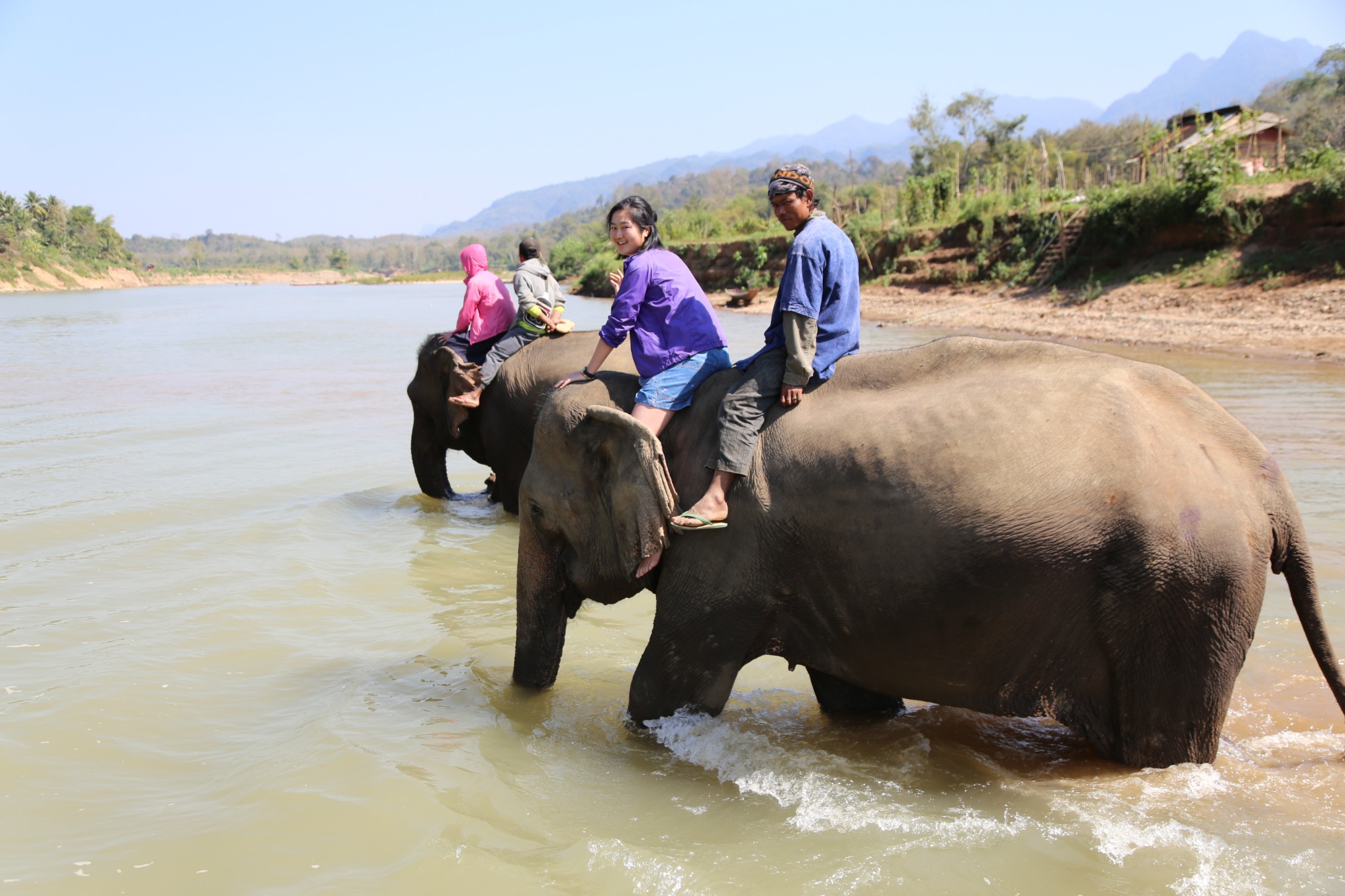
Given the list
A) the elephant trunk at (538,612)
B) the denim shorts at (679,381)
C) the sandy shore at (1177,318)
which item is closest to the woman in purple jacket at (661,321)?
the denim shorts at (679,381)

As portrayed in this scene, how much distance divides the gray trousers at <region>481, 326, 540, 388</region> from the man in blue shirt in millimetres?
4114

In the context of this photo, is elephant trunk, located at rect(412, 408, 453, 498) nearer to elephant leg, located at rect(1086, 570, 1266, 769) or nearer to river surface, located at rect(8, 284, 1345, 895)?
river surface, located at rect(8, 284, 1345, 895)

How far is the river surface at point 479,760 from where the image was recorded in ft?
10.3

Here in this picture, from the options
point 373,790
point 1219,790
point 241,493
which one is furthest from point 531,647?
point 241,493

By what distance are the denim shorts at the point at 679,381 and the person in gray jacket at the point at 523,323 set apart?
11.3 feet

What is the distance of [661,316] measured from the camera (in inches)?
160

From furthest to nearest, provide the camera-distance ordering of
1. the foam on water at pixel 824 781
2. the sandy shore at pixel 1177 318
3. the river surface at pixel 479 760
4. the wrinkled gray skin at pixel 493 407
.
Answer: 1. the sandy shore at pixel 1177 318
2. the wrinkled gray skin at pixel 493 407
3. the foam on water at pixel 824 781
4. the river surface at pixel 479 760

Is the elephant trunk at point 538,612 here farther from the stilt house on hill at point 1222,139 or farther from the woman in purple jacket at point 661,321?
the stilt house on hill at point 1222,139

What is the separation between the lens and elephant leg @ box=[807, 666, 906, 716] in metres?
4.16

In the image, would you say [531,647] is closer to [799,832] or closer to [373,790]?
[373,790]

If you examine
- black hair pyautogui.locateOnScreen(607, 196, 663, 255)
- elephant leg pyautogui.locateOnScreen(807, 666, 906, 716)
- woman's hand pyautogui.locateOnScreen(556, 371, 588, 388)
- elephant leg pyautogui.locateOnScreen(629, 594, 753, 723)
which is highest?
black hair pyautogui.locateOnScreen(607, 196, 663, 255)

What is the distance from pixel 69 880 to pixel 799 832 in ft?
7.65

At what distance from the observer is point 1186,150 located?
2244 centimetres

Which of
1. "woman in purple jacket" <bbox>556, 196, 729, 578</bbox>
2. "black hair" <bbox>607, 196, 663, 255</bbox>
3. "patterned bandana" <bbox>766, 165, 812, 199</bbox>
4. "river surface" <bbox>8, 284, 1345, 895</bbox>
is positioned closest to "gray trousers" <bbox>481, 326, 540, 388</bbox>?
"river surface" <bbox>8, 284, 1345, 895</bbox>
